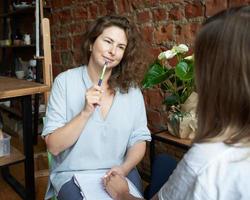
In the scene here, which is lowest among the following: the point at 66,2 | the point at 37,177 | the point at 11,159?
the point at 37,177

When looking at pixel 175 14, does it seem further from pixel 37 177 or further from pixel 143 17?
pixel 37 177

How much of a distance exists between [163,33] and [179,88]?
1.47ft

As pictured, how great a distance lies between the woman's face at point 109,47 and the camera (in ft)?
4.27

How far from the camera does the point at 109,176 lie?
1.17 m

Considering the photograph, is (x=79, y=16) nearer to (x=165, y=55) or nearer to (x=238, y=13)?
(x=165, y=55)

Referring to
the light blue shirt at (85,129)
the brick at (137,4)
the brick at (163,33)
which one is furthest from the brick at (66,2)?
the light blue shirt at (85,129)

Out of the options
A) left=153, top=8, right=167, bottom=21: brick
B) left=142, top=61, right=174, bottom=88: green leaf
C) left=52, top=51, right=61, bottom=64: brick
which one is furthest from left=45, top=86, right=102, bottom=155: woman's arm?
left=52, top=51, right=61, bottom=64: brick

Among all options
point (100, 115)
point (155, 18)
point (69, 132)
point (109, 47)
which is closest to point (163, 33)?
point (155, 18)

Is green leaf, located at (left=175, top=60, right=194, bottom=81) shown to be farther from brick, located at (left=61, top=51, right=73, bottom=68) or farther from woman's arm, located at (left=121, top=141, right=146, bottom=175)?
brick, located at (left=61, top=51, right=73, bottom=68)

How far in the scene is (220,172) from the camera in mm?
627

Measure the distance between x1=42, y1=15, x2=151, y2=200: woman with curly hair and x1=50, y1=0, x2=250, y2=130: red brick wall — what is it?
8.2 inches

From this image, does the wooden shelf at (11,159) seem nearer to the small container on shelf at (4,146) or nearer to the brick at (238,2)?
the small container on shelf at (4,146)

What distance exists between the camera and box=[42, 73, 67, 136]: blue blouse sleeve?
4.07ft

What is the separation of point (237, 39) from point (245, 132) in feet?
0.58
